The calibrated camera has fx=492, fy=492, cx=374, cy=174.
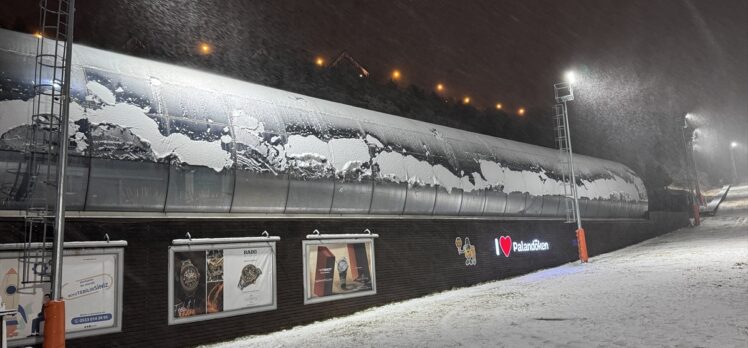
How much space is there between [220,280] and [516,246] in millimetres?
14450

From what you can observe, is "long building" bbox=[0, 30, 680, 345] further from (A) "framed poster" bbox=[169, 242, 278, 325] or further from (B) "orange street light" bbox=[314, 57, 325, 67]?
(B) "orange street light" bbox=[314, 57, 325, 67]

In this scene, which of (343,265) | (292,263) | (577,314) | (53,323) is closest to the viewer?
(53,323)

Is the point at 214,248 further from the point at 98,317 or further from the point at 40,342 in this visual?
the point at 40,342

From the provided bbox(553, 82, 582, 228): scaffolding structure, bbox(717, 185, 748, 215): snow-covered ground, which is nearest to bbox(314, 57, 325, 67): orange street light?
bbox(553, 82, 582, 228): scaffolding structure

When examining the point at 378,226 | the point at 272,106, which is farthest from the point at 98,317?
the point at 378,226

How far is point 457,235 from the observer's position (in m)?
19.7

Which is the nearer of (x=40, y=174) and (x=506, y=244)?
(x=40, y=174)

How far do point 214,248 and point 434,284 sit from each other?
29.1 ft

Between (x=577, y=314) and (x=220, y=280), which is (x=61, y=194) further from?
(x=577, y=314)

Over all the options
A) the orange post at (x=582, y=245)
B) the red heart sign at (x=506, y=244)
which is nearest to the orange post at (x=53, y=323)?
the red heart sign at (x=506, y=244)

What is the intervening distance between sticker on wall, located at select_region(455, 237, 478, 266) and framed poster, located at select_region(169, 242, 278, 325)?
8.62m

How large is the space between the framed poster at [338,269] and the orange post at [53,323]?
685 cm

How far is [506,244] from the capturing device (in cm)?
2194

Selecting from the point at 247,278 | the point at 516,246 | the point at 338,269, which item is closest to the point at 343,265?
the point at 338,269
